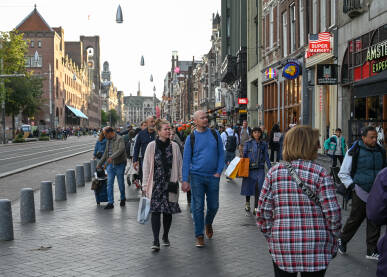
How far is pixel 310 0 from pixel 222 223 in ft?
55.1

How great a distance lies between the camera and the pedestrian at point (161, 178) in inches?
260

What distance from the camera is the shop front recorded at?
12.7 metres

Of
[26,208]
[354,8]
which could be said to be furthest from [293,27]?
[26,208]

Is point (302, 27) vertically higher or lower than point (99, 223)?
higher

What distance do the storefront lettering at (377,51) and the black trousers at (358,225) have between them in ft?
27.7

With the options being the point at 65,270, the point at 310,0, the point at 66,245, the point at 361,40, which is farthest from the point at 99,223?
the point at 310,0

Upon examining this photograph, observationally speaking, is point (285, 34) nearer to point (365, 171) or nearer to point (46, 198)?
point (46, 198)

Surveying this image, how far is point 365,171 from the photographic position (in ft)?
19.8

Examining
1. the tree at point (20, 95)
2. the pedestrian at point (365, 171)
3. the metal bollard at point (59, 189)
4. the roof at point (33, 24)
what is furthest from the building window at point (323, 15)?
the roof at point (33, 24)

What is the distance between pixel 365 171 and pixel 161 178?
2481 millimetres

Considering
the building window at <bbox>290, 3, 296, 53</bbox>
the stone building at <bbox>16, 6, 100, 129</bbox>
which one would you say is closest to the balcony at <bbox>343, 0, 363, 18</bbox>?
the building window at <bbox>290, 3, 296, 53</bbox>

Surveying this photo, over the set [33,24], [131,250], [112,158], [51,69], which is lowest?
[131,250]

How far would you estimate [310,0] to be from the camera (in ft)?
74.8

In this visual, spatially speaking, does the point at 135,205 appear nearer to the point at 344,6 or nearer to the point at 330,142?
the point at 330,142
